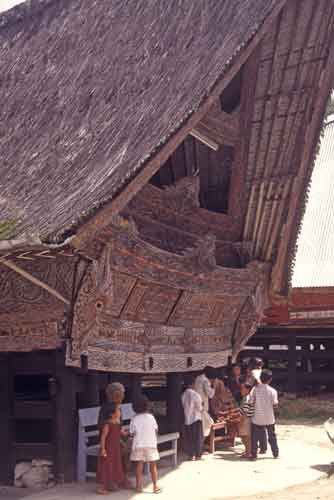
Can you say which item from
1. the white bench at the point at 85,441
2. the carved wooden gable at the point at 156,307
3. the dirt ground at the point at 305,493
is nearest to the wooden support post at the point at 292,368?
the carved wooden gable at the point at 156,307

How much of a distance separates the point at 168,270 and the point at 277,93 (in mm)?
3018

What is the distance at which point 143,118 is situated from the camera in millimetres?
7785

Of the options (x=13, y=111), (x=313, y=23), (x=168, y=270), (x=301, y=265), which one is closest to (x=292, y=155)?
(x=313, y=23)

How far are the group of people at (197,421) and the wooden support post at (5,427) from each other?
1181mm

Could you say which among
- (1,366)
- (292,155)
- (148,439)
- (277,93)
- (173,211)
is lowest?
(148,439)

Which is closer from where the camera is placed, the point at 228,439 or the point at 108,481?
the point at 108,481

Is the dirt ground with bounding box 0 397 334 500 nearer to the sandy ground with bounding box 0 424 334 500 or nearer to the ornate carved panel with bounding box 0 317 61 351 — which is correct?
the sandy ground with bounding box 0 424 334 500

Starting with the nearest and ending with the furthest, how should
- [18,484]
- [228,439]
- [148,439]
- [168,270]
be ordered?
[148,439] < [18,484] < [168,270] < [228,439]

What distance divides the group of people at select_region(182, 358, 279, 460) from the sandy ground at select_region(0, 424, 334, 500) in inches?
9.5

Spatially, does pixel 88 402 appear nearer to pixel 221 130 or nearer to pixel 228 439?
pixel 228 439

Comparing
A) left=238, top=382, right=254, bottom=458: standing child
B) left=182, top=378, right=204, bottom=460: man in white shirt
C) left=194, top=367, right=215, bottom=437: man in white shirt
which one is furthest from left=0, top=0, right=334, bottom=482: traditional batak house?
left=238, top=382, right=254, bottom=458: standing child

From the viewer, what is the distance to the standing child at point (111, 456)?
737 centimetres

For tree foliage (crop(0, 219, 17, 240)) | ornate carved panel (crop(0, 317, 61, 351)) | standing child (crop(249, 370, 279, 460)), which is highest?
tree foliage (crop(0, 219, 17, 240))

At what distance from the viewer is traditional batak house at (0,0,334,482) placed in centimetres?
735
